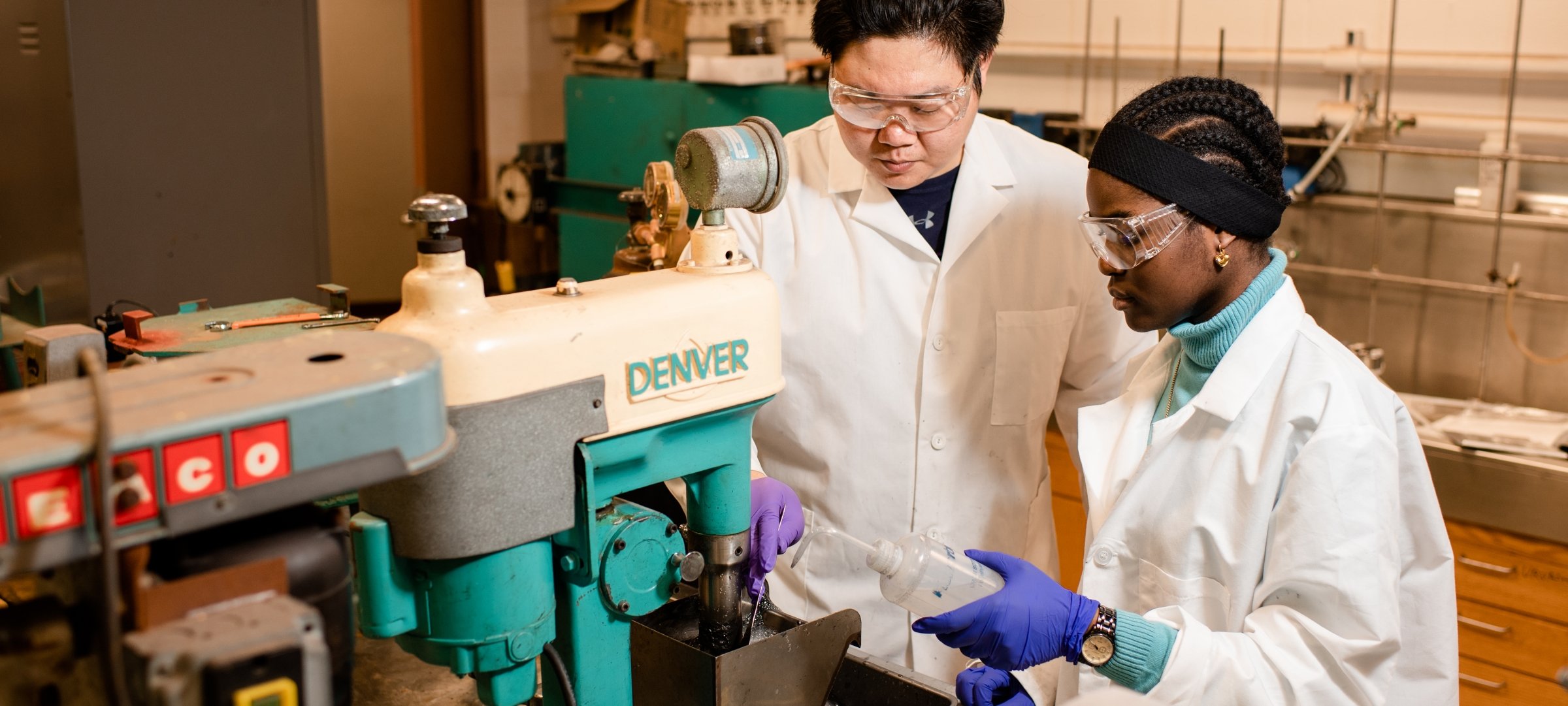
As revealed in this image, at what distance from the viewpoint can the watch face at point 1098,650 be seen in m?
1.16

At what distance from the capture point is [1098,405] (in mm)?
1480

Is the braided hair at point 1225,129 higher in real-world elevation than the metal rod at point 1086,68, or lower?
lower

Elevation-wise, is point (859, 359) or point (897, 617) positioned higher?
point (859, 359)

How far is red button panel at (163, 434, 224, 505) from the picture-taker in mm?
657

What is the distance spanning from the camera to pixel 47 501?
62 cm

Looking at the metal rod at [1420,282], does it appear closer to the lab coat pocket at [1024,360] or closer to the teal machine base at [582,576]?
the lab coat pocket at [1024,360]

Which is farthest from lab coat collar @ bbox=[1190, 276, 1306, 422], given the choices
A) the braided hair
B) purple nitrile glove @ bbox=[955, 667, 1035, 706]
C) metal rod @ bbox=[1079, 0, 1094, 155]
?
metal rod @ bbox=[1079, 0, 1094, 155]

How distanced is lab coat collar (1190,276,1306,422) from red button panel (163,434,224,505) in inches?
38.0

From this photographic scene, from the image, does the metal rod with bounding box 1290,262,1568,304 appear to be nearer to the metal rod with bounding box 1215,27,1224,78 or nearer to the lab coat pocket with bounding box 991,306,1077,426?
the metal rod with bounding box 1215,27,1224,78

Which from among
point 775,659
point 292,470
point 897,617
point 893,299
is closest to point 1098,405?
point 893,299

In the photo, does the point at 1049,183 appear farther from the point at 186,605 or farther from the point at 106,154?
the point at 106,154

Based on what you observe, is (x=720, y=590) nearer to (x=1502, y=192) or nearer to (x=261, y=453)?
(x=261, y=453)

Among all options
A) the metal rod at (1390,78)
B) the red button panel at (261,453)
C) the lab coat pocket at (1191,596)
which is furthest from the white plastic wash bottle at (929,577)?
the metal rod at (1390,78)

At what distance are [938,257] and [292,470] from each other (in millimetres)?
1156
